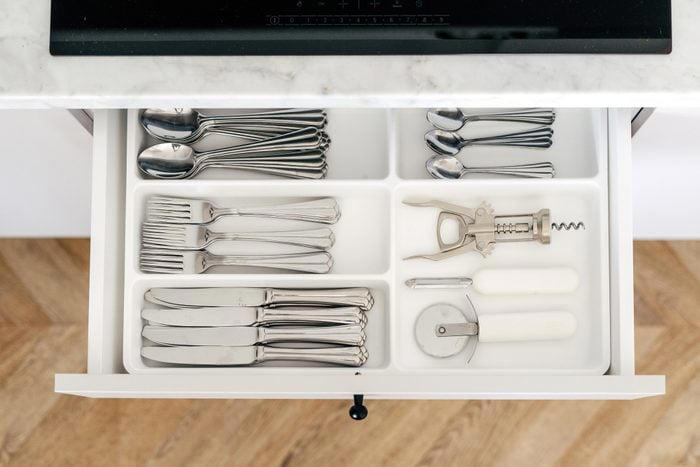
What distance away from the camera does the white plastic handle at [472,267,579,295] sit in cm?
91

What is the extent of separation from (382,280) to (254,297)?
167 millimetres

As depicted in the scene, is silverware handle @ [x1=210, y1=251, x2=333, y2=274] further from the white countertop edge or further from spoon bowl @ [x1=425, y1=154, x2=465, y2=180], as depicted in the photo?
the white countertop edge

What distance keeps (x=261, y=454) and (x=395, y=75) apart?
935mm

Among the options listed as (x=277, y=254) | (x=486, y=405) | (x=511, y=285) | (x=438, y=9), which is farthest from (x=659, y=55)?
(x=486, y=405)

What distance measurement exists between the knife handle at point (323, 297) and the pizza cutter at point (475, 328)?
0.26 feet

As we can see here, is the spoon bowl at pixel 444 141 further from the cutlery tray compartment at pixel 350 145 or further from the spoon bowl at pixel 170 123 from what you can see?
the spoon bowl at pixel 170 123

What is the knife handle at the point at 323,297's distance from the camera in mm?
920

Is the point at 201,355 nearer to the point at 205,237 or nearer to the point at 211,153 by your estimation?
the point at 205,237

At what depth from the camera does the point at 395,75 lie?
2.17 ft

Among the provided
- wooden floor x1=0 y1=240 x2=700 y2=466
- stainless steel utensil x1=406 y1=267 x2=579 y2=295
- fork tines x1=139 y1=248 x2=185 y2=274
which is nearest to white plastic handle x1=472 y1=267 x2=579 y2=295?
stainless steel utensil x1=406 y1=267 x2=579 y2=295

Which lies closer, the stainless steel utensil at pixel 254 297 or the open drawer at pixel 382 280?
the open drawer at pixel 382 280

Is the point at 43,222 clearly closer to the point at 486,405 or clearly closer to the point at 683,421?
the point at 486,405

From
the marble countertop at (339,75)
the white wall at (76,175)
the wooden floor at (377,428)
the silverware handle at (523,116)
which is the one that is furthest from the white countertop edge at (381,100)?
the wooden floor at (377,428)

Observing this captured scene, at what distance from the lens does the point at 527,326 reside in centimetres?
90
